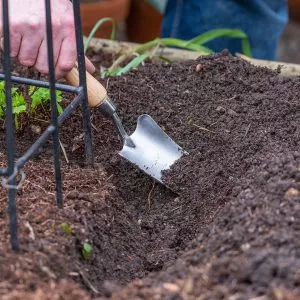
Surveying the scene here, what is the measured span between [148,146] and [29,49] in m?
0.50

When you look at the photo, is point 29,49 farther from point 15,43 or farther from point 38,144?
point 38,144

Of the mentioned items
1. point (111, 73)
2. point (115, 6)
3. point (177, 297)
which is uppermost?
point (177, 297)

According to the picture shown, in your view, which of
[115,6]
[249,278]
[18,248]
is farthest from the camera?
[115,6]

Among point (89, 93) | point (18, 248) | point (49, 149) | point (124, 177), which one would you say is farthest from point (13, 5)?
point (18, 248)

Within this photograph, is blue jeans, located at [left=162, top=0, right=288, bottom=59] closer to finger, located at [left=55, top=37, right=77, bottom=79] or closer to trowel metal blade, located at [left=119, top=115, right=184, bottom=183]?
trowel metal blade, located at [left=119, top=115, right=184, bottom=183]

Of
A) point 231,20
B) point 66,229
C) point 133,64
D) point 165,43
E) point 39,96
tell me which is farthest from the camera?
point 231,20

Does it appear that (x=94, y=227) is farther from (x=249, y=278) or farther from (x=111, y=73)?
(x=111, y=73)

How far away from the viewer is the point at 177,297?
135cm

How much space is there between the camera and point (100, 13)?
426 centimetres

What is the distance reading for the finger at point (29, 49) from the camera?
6.53ft

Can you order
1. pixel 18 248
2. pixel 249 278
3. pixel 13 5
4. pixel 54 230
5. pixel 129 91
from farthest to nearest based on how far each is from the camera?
pixel 129 91, pixel 13 5, pixel 54 230, pixel 18 248, pixel 249 278

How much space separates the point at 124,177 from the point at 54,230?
62 centimetres

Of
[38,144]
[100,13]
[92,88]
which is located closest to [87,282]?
[38,144]

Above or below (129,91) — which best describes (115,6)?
below
